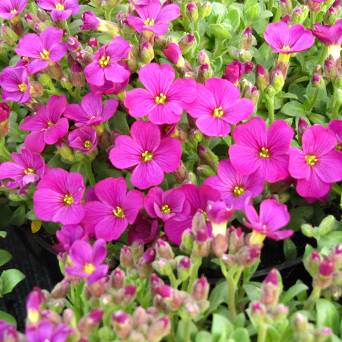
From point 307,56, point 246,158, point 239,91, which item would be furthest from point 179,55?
point 307,56

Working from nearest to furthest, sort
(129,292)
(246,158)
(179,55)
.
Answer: (129,292)
(246,158)
(179,55)

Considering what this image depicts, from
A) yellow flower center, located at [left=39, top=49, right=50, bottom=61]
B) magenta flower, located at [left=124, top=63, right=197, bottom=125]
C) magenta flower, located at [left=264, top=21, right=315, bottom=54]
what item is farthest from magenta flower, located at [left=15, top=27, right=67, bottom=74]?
magenta flower, located at [left=264, top=21, right=315, bottom=54]

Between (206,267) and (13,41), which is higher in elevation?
(13,41)

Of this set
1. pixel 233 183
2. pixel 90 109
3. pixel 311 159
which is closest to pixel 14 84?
pixel 90 109

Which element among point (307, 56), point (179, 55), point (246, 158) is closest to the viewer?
point (246, 158)

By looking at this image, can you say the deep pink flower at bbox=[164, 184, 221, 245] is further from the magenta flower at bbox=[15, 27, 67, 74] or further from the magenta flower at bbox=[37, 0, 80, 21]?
the magenta flower at bbox=[37, 0, 80, 21]

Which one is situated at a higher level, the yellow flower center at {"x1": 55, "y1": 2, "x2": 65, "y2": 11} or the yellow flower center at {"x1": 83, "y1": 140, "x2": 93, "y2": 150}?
the yellow flower center at {"x1": 55, "y1": 2, "x2": 65, "y2": 11}

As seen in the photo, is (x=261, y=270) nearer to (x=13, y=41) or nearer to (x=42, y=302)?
(x=42, y=302)

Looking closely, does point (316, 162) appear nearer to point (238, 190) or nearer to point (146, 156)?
point (238, 190)
